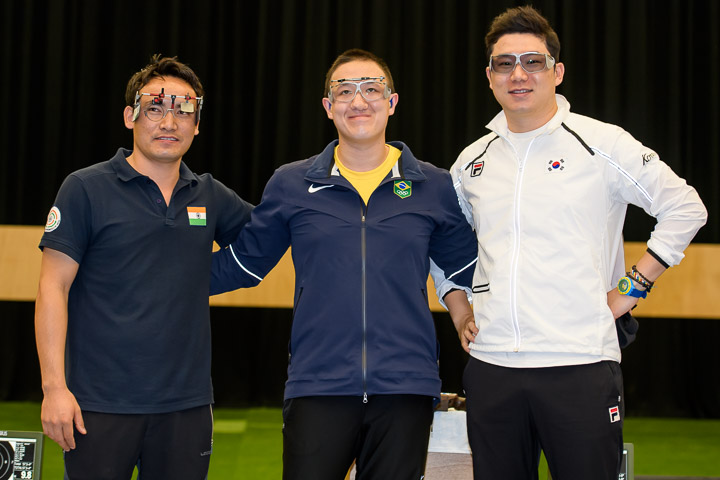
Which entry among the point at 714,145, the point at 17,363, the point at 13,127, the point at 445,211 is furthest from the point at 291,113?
the point at 445,211

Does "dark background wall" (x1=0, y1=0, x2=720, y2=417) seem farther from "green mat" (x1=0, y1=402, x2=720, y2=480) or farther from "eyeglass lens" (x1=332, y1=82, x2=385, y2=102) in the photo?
"eyeglass lens" (x1=332, y1=82, x2=385, y2=102)

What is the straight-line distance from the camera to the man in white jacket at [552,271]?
6.40 ft

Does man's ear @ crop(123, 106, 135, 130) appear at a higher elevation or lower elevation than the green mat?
higher

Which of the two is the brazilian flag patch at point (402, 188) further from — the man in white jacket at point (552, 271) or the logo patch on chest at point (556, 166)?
the logo patch on chest at point (556, 166)

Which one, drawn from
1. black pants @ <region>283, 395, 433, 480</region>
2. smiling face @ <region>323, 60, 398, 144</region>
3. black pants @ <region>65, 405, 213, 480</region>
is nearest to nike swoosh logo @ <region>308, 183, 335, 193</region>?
smiling face @ <region>323, 60, 398, 144</region>

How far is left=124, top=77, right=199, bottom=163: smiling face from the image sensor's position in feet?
7.35

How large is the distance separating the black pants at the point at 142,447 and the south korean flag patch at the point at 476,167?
1.11 meters

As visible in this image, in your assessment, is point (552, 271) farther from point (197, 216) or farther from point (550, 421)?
point (197, 216)

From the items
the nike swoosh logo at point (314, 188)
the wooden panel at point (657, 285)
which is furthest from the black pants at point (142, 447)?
the wooden panel at point (657, 285)

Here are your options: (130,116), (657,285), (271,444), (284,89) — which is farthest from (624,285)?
(284,89)

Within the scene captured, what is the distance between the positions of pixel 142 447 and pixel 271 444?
8.00ft

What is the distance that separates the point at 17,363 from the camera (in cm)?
559

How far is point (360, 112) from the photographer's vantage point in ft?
7.13

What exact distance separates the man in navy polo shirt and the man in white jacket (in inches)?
33.6
